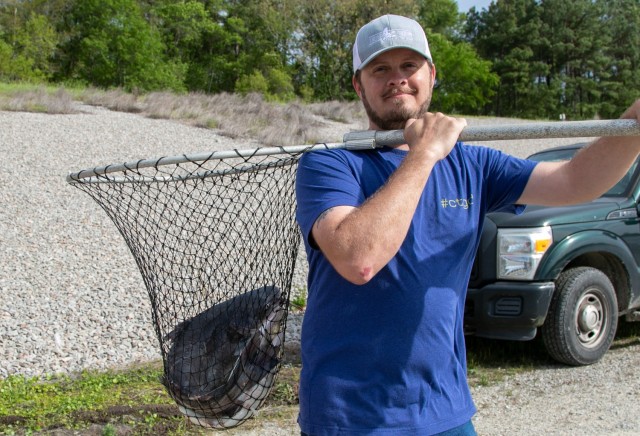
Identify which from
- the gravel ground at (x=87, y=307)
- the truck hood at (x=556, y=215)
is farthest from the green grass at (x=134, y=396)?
the truck hood at (x=556, y=215)

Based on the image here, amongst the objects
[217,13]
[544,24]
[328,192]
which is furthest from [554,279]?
[544,24]

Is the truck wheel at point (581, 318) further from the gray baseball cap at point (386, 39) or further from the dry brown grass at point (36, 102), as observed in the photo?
the dry brown grass at point (36, 102)

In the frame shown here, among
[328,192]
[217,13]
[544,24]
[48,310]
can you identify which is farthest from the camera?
[544,24]

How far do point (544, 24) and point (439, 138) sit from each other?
79659 mm

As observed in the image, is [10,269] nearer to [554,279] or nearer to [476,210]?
[554,279]

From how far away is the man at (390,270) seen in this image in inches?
79.3

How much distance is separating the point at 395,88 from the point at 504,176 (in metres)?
0.51

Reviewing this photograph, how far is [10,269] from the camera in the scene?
32.7ft

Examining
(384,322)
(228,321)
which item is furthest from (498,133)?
(228,321)

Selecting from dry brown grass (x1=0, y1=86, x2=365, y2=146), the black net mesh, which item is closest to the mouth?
the black net mesh

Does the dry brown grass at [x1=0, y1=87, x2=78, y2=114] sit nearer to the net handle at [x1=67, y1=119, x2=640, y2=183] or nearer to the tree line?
the tree line

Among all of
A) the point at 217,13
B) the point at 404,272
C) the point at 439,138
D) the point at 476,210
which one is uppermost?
the point at 217,13

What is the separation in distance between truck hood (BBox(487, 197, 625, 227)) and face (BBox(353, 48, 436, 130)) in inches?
147

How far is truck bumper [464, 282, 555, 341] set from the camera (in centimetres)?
593
